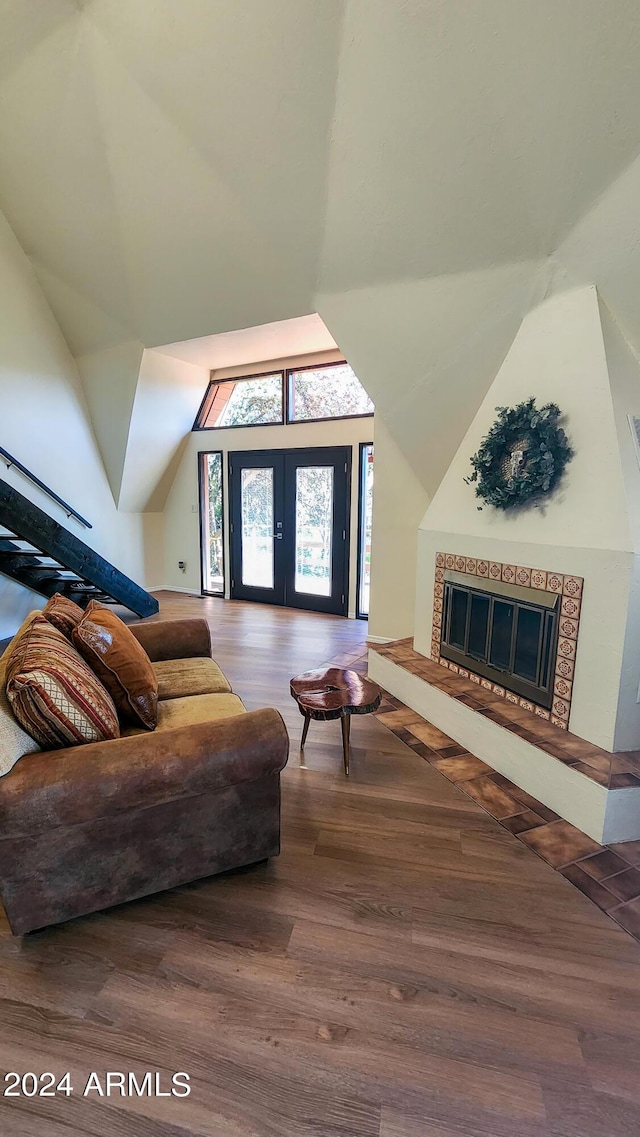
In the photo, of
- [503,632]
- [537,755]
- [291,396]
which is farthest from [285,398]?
[537,755]

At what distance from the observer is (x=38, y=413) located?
15.2 ft

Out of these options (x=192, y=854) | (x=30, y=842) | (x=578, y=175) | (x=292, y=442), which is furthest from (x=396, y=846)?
(x=292, y=442)

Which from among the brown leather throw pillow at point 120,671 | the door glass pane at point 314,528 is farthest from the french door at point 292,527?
the brown leather throw pillow at point 120,671

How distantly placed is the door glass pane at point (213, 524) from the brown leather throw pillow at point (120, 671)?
172 inches

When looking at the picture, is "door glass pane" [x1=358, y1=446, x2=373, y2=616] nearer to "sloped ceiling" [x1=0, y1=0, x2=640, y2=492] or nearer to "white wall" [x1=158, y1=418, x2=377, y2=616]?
"white wall" [x1=158, y1=418, x2=377, y2=616]

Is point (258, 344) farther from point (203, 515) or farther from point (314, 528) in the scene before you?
point (203, 515)

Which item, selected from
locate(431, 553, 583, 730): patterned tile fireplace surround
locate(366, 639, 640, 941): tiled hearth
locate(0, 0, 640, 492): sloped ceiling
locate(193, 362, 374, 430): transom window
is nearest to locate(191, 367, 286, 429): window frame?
locate(193, 362, 374, 430): transom window

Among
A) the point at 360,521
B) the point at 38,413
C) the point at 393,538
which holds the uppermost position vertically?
the point at 38,413

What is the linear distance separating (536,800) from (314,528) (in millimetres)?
3802

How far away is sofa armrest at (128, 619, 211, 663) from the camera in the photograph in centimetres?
273

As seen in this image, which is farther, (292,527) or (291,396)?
(292,527)

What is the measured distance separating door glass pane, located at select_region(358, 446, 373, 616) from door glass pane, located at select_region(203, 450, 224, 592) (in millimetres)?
2087

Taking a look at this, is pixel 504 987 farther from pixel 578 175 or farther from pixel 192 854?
pixel 578 175

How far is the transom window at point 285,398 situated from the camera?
5.03 m
